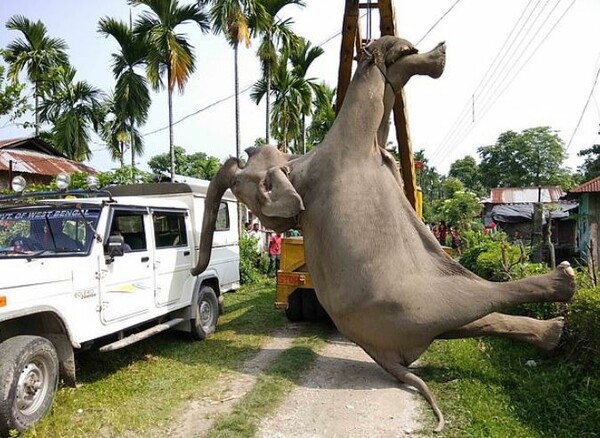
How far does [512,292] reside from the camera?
5156 millimetres

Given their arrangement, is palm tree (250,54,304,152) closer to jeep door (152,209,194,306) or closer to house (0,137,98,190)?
house (0,137,98,190)

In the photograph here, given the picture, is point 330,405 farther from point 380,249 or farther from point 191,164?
point 191,164

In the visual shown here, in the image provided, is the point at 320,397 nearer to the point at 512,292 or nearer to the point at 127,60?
the point at 512,292

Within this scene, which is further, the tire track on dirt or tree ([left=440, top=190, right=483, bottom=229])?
tree ([left=440, top=190, right=483, bottom=229])

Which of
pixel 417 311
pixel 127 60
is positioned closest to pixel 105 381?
pixel 417 311

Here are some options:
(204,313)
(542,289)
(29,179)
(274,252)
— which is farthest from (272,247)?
(542,289)

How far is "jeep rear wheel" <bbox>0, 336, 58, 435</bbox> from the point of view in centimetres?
423

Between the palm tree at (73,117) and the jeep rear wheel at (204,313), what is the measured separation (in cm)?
1518

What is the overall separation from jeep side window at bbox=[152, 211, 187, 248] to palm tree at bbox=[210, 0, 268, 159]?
9463 millimetres

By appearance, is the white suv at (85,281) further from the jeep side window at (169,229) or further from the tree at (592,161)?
the tree at (592,161)

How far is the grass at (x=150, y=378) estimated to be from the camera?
15.8ft

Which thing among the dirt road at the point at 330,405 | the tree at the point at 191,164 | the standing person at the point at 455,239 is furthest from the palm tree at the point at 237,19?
the tree at the point at 191,164

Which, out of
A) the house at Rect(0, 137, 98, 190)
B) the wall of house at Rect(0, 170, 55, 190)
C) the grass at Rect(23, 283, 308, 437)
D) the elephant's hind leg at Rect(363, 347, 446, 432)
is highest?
the house at Rect(0, 137, 98, 190)

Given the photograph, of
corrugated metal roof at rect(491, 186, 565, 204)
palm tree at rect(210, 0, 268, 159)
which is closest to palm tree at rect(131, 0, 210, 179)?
palm tree at rect(210, 0, 268, 159)
